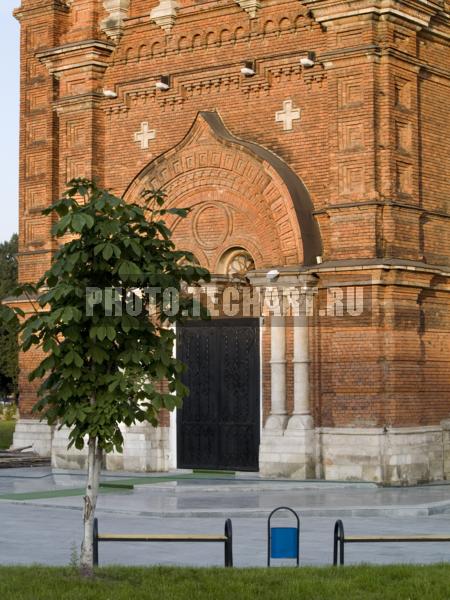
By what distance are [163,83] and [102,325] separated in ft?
43.1

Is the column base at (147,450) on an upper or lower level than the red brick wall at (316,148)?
lower

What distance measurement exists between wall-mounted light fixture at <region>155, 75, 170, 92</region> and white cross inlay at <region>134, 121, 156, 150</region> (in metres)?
0.81

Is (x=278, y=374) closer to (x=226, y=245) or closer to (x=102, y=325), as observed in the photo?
(x=226, y=245)

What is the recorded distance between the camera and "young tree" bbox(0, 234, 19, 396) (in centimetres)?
5997

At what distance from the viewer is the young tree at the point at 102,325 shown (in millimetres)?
12258

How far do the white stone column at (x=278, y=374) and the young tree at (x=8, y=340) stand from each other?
1294 inches

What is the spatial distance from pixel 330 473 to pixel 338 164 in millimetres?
5180

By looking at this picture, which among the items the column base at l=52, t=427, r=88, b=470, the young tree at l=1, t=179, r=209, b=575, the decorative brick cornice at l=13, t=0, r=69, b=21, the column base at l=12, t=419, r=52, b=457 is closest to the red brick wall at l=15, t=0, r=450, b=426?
the decorative brick cornice at l=13, t=0, r=69, b=21

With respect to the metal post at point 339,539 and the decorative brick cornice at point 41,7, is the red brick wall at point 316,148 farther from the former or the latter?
the metal post at point 339,539

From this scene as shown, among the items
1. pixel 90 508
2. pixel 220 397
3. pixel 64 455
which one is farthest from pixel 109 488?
pixel 90 508

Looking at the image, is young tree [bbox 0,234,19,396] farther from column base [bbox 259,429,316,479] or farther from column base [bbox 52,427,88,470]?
column base [bbox 259,429,316,479]

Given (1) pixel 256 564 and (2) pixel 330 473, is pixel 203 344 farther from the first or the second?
(1) pixel 256 564

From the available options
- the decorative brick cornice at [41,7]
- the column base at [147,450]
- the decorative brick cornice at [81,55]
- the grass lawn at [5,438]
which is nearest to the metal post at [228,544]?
the column base at [147,450]

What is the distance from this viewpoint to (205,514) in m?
17.7
